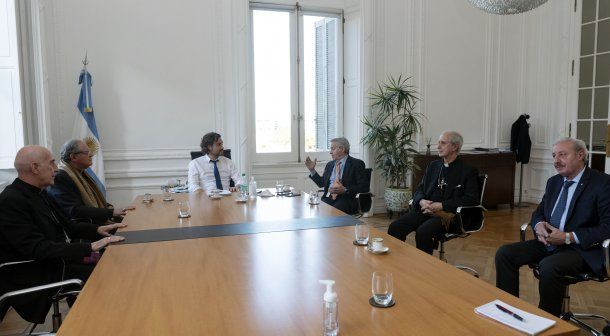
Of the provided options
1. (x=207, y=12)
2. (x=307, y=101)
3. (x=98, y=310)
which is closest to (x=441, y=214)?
(x=98, y=310)

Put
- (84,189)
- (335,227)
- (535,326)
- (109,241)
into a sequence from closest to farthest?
(535,326) < (109,241) < (335,227) < (84,189)

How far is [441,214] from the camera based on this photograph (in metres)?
3.71

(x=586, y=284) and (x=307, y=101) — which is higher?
(x=307, y=101)

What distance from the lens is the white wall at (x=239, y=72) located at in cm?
556

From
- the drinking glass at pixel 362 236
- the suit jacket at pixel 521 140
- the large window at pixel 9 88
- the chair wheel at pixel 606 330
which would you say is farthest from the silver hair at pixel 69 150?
the suit jacket at pixel 521 140

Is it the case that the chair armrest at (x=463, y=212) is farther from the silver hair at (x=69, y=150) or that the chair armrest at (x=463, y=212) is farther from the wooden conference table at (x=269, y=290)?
the silver hair at (x=69, y=150)

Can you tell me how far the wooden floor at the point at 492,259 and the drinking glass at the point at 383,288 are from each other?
7.75 ft

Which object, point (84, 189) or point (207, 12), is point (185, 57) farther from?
point (84, 189)

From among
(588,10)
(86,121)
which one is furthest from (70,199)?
(588,10)

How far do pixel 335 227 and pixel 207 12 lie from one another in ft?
13.8

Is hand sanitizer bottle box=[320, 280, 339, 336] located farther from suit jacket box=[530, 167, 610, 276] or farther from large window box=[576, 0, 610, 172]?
large window box=[576, 0, 610, 172]

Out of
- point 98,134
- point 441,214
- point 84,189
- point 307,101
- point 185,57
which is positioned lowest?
point 441,214

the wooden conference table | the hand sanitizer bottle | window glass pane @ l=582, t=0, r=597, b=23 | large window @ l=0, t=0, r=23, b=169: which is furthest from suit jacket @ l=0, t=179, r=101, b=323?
window glass pane @ l=582, t=0, r=597, b=23

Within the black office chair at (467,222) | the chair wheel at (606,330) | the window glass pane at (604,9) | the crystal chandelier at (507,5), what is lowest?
the chair wheel at (606,330)
